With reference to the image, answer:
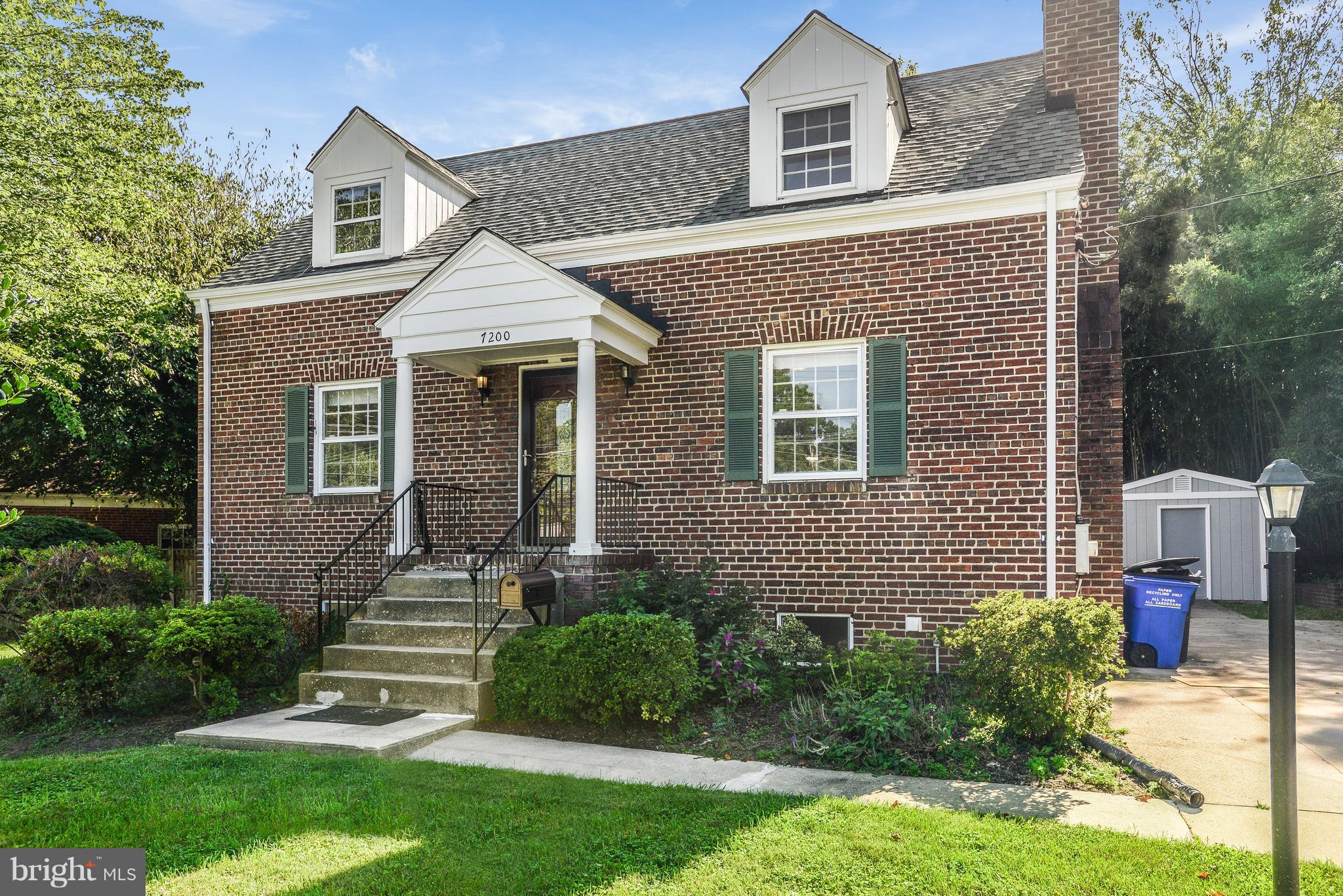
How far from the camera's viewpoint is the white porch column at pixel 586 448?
8828 millimetres

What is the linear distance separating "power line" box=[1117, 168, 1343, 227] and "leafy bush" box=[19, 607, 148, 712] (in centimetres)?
2230

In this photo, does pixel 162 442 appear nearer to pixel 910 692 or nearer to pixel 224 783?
pixel 224 783

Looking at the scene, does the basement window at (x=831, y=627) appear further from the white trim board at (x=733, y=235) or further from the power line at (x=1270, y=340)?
the power line at (x=1270, y=340)

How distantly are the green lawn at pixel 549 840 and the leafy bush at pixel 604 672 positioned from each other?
1165mm

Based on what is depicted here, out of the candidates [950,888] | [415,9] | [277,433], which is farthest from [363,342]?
[950,888]

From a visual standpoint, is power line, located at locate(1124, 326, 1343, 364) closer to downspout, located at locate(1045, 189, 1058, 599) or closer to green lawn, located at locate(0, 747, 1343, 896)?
downspout, located at locate(1045, 189, 1058, 599)

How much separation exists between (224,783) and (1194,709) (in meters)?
7.54

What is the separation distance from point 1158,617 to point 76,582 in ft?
40.5

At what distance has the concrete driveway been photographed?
4.85 metres

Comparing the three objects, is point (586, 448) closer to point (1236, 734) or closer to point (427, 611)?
point (427, 611)

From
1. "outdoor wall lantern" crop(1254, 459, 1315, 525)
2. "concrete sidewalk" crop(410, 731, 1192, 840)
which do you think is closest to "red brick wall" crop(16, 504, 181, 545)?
"concrete sidewalk" crop(410, 731, 1192, 840)

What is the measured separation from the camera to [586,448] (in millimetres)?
8867

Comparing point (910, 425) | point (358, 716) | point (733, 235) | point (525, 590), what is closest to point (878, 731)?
point (525, 590)

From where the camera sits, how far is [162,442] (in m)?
14.4
